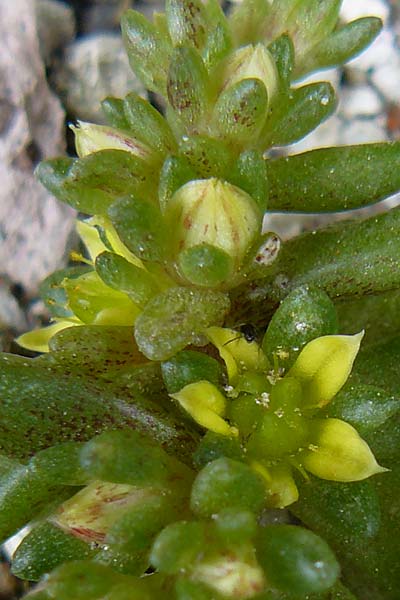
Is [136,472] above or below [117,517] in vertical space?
above

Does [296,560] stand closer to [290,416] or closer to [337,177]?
[290,416]

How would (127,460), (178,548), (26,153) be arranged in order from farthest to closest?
(26,153), (127,460), (178,548)

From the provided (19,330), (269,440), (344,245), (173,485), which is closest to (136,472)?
(173,485)

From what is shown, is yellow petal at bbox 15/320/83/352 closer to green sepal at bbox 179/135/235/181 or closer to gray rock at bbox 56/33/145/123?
green sepal at bbox 179/135/235/181

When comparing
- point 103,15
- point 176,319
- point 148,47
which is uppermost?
point 103,15

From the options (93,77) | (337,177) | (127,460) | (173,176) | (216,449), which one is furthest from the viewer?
(93,77)

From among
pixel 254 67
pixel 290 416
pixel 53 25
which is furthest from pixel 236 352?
pixel 53 25

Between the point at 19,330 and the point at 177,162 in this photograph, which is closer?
the point at 177,162

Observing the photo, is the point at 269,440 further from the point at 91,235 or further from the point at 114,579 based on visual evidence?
the point at 91,235
